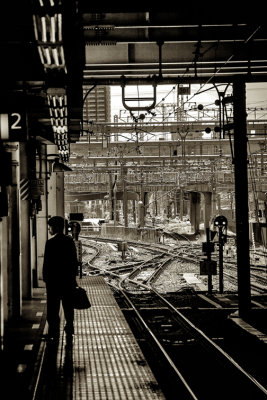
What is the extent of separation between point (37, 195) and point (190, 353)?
19.6 feet

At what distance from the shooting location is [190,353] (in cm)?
955

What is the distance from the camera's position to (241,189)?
1116cm

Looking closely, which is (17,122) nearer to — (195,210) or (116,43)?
(116,43)

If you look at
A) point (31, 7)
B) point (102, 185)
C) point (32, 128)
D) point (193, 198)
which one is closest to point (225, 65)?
point (32, 128)

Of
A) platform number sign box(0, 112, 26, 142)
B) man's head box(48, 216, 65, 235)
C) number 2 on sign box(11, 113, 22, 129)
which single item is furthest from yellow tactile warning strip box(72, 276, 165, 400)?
number 2 on sign box(11, 113, 22, 129)

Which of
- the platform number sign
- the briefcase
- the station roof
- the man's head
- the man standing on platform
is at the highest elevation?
the station roof

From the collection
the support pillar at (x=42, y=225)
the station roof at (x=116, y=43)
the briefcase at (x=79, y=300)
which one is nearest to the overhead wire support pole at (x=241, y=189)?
the station roof at (x=116, y=43)

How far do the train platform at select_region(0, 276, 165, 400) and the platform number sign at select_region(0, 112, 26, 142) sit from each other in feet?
9.41

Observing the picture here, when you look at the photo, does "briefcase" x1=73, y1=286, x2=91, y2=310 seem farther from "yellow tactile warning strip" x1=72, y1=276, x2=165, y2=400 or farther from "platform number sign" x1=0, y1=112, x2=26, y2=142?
"platform number sign" x1=0, y1=112, x2=26, y2=142

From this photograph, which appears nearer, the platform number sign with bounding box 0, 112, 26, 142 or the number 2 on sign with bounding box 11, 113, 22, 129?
the platform number sign with bounding box 0, 112, 26, 142

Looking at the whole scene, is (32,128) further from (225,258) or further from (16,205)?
(225,258)

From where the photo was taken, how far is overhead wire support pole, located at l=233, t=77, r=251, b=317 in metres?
11.0

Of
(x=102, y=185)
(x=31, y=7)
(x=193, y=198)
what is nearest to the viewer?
(x=31, y=7)

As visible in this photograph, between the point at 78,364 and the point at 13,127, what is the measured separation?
11.2ft
